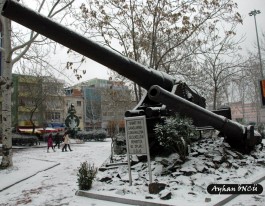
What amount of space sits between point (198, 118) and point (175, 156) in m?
1.39

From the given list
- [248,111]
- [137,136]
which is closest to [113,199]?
[137,136]

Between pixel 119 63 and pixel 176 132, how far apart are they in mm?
2222

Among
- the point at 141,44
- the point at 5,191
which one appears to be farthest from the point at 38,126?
the point at 5,191

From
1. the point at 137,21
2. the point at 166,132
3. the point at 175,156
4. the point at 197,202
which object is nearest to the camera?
the point at 197,202

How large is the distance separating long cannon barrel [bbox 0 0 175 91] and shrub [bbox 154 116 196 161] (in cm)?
126

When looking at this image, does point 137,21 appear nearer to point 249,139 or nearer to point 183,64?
point 183,64

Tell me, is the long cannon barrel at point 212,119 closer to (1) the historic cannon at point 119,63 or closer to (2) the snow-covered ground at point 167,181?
(1) the historic cannon at point 119,63

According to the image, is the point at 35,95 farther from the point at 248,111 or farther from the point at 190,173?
the point at 248,111

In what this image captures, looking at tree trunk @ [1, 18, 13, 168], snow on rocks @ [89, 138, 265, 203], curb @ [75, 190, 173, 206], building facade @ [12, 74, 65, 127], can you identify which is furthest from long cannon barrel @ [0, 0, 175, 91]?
building facade @ [12, 74, 65, 127]

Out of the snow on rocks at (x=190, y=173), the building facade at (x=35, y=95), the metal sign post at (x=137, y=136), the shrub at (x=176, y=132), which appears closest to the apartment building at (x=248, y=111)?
the building facade at (x=35, y=95)

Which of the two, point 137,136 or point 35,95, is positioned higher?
point 35,95

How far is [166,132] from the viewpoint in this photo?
8875 millimetres

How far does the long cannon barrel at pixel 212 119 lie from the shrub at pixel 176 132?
0.24 m

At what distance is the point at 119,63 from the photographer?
8.57m
